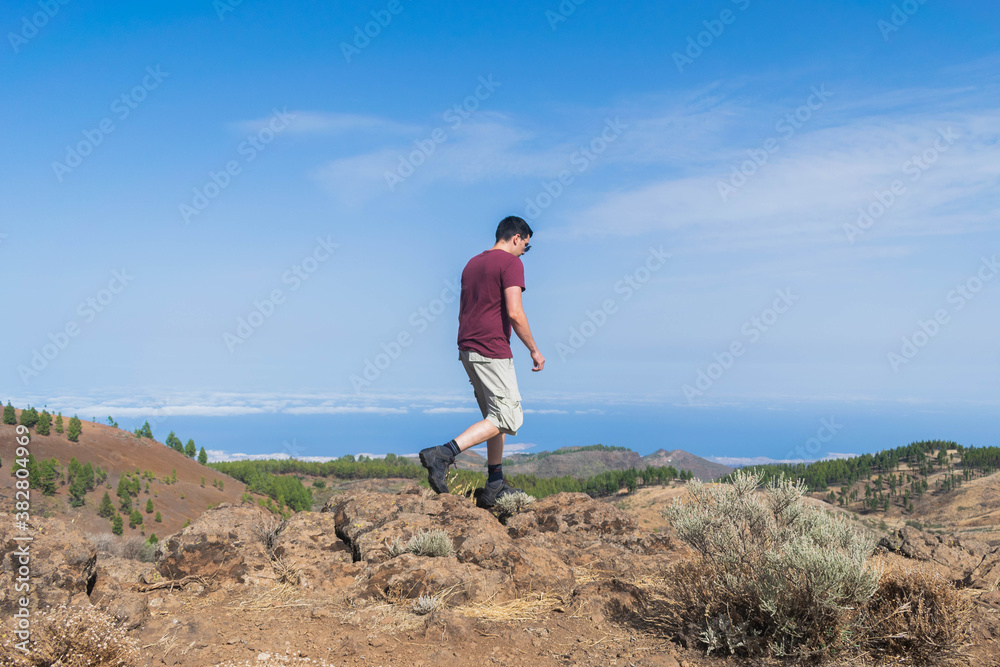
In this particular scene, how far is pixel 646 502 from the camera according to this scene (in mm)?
18906

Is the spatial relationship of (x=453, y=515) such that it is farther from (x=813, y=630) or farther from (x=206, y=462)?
(x=206, y=462)

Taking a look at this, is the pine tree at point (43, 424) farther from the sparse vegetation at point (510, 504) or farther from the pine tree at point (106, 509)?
the sparse vegetation at point (510, 504)

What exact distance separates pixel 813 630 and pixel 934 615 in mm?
807

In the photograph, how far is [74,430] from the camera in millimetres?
25781

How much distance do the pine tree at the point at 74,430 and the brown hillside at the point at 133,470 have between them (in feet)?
0.65

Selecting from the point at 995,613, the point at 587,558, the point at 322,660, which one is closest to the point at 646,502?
the point at 587,558

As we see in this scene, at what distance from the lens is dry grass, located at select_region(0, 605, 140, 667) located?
12.4 feet

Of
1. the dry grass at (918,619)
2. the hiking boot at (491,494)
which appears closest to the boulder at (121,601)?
the hiking boot at (491,494)

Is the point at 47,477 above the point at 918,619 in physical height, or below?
below

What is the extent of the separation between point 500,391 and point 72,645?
410 cm

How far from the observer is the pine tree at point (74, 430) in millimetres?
25656

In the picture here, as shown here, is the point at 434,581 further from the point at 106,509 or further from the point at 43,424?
the point at 43,424

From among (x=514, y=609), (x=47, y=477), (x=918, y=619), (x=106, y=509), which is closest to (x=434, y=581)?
(x=514, y=609)

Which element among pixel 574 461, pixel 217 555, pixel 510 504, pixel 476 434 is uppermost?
pixel 476 434
